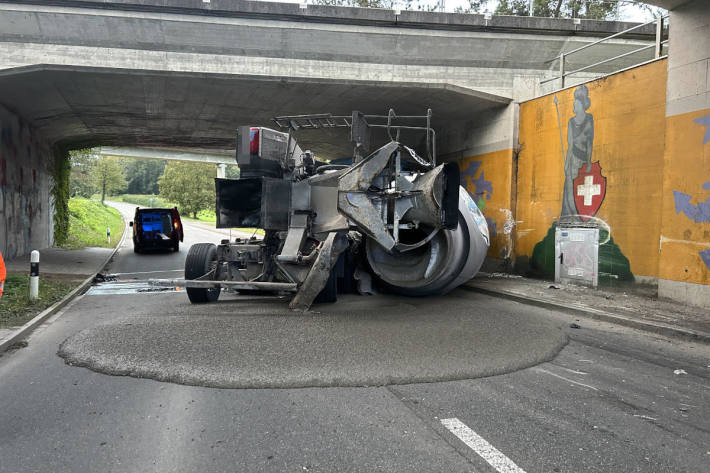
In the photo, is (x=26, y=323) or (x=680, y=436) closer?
(x=680, y=436)

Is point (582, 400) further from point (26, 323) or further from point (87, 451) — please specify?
point (26, 323)

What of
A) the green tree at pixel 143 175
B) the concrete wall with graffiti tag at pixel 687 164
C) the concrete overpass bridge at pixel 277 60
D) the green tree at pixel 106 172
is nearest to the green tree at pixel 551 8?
the concrete overpass bridge at pixel 277 60

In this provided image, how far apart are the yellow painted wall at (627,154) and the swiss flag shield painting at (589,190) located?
14 centimetres

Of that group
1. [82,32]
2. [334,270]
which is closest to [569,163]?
[334,270]

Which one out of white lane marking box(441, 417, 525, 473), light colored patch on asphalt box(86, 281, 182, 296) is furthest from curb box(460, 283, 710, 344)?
light colored patch on asphalt box(86, 281, 182, 296)

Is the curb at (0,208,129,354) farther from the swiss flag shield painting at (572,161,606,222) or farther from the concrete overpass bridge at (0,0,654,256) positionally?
the swiss flag shield painting at (572,161,606,222)

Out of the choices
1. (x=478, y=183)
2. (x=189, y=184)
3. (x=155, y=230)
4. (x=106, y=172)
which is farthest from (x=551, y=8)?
(x=106, y=172)

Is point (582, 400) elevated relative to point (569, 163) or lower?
lower

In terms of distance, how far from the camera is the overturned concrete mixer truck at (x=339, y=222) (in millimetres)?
7016

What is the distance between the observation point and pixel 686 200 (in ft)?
26.6

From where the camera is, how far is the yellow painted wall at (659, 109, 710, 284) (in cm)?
784

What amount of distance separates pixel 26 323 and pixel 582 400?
698 cm

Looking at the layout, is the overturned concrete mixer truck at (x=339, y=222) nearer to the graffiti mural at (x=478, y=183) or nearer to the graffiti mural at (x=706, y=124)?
the graffiti mural at (x=706, y=124)

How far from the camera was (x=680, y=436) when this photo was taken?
3.51 metres
